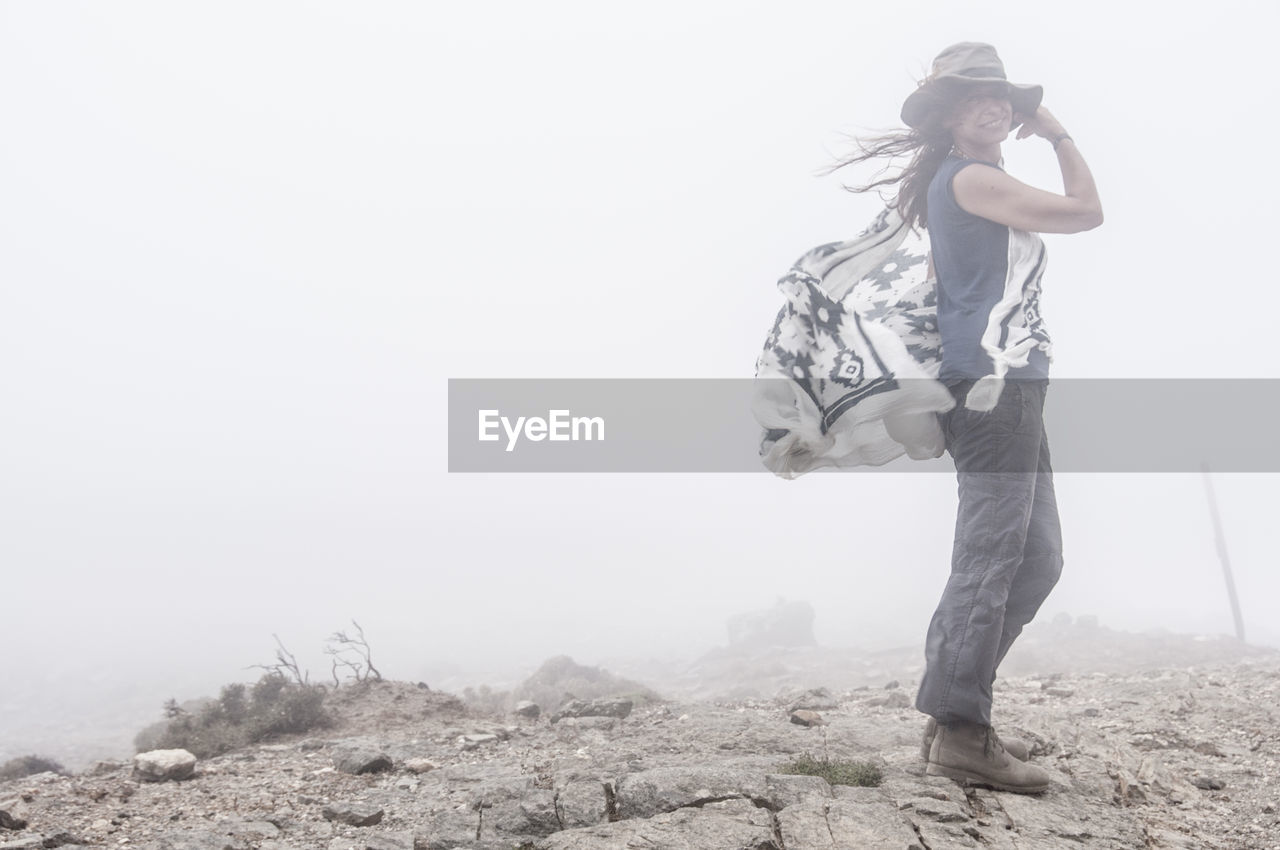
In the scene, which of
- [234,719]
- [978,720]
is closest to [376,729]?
[234,719]

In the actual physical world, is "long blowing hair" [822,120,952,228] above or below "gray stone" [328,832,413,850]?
above

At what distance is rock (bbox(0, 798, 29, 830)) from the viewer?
353 cm

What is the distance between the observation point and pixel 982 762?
2.98 meters

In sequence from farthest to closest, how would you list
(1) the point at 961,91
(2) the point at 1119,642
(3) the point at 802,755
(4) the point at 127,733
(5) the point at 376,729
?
1. (2) the point at 1119,642
2. (4) the point at 127,733
3. (5) the point at 376,729
4. (3) the point at 802,755
5. (1) the point at 961,91

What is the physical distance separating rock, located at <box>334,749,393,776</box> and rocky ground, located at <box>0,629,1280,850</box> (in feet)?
0.04

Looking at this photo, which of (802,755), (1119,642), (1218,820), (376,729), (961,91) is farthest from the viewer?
(1119,642)

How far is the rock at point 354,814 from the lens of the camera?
345cm

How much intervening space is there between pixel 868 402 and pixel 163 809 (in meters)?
3.88

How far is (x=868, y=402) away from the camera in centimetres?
308

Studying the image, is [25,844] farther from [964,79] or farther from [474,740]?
[964,79]

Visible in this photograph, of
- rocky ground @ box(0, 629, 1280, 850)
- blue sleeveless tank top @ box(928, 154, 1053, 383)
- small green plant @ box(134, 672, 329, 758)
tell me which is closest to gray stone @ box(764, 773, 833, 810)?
rocky ground @ box(0, 629, 1280, 850)

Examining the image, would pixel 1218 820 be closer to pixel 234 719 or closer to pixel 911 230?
pixel 911 230

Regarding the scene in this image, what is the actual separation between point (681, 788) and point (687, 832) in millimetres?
486

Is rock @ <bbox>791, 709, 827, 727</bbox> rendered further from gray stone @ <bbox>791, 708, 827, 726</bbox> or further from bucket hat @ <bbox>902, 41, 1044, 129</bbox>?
bucket hat @ <bbox>902, 41, 1044, 129</bbox>
